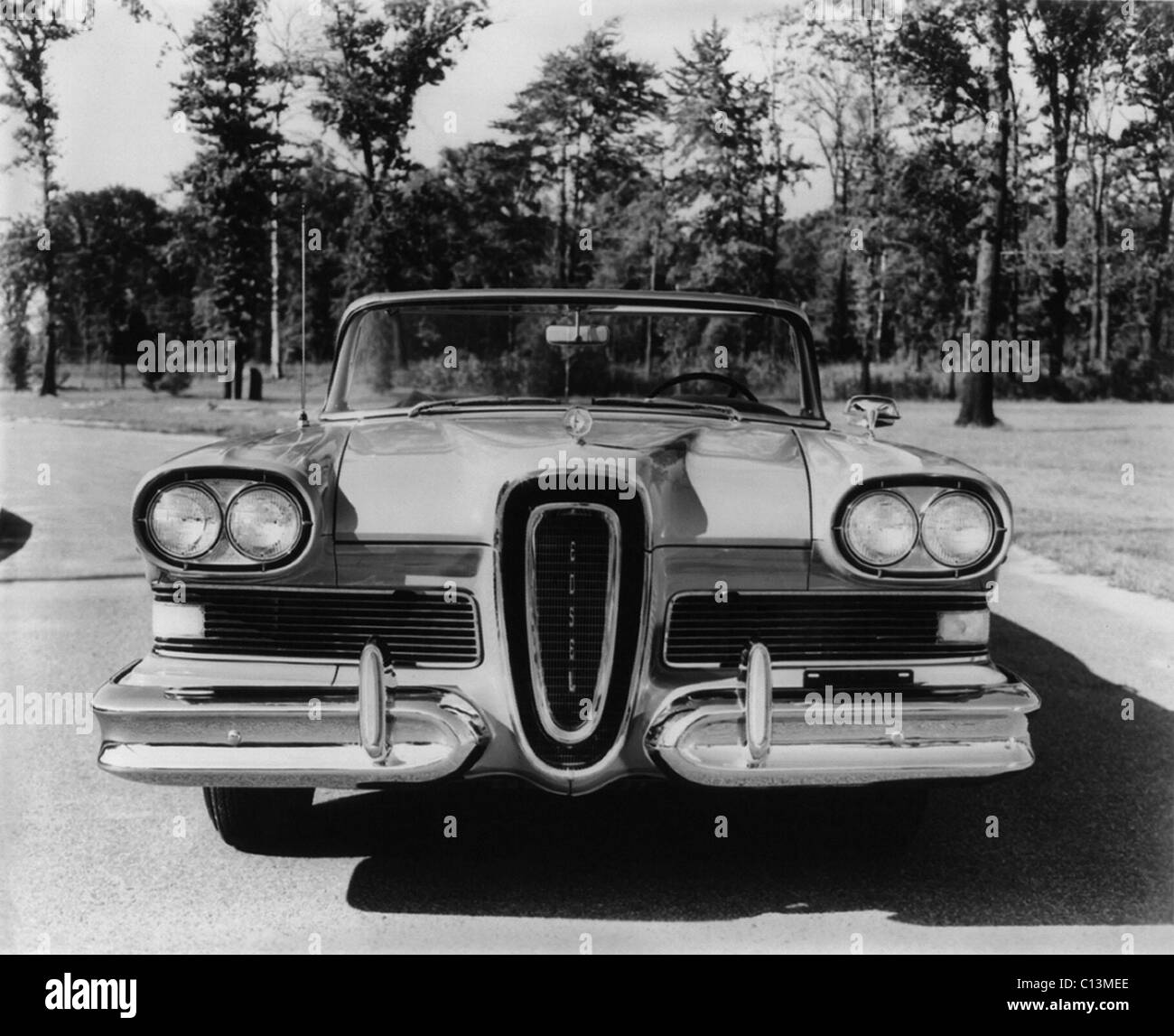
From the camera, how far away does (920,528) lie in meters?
2.92

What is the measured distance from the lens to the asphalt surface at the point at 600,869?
2.86m

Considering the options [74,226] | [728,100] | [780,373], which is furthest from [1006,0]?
[780,373]

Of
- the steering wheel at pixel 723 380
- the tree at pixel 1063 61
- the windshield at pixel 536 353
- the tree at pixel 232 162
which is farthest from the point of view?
the tree at pixel 232 162

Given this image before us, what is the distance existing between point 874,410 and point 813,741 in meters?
1.33

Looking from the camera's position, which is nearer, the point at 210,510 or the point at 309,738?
the point at 309,738

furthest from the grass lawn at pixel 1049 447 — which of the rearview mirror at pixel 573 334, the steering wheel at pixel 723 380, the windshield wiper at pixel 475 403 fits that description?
the windshield wiper at pixel 475 403

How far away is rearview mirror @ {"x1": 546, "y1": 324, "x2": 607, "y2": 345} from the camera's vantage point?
4164mm

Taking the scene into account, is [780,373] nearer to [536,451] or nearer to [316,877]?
[536,451]

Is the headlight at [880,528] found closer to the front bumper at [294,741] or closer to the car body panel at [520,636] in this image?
the car body panel at [520,636]

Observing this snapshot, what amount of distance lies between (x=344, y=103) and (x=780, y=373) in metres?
14.2

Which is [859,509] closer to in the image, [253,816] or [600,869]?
[600,869]

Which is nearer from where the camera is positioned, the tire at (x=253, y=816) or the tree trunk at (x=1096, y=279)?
the tire at (x=253, y=816)

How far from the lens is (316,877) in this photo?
3188 mm

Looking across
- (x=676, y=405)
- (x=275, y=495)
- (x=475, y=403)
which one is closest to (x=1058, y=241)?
(x=676, y=405)
